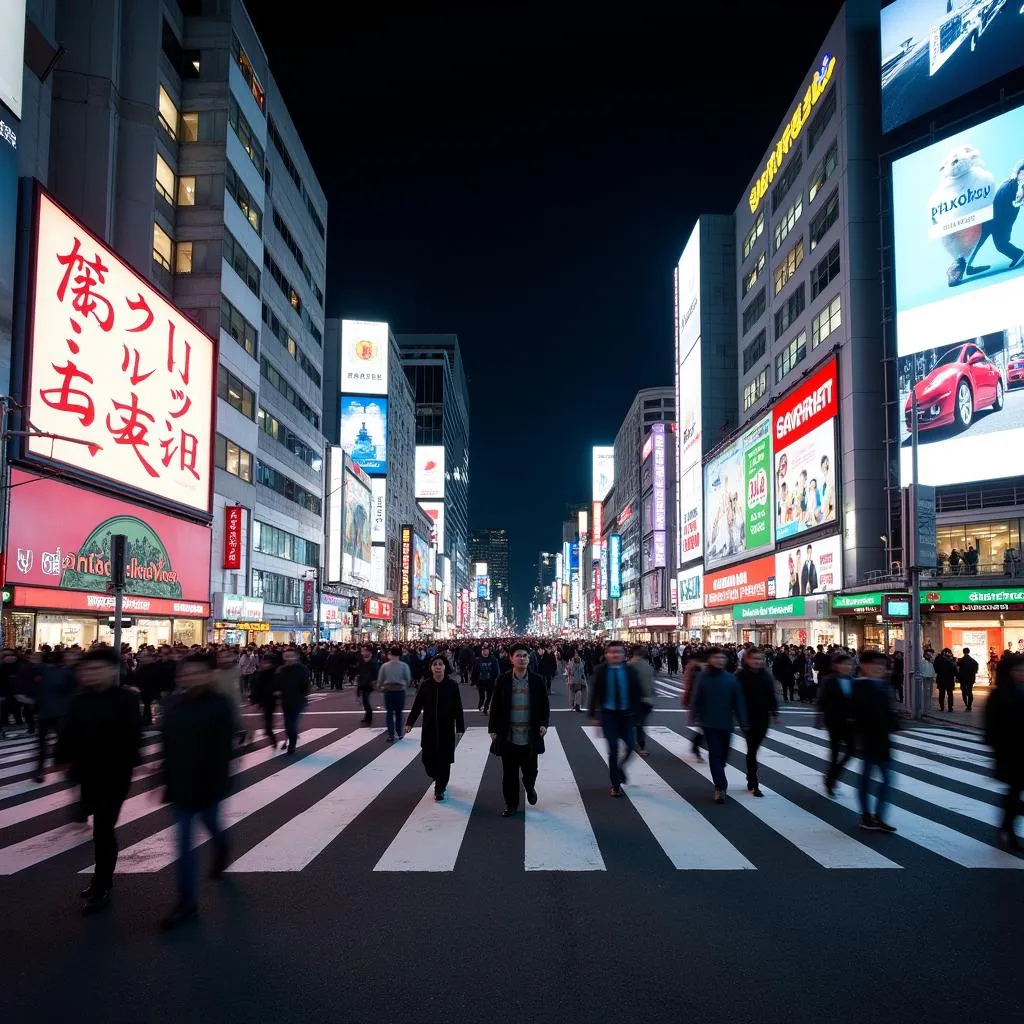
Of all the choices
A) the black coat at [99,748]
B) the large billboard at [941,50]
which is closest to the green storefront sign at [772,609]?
the large billboard at [941,50]

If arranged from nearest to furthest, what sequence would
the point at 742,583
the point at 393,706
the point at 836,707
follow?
the point at 836,707 → the point at 393,706 → the point at 742,583

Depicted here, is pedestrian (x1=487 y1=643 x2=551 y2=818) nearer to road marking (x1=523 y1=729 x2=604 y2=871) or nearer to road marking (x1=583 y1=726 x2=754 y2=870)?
road marking (x1=523 y1=729 x2=604 y2=871)

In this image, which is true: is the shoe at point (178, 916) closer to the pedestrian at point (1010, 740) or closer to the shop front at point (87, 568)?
the pedestrian at point (1010, 740)

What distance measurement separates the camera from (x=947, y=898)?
6504 millimetres

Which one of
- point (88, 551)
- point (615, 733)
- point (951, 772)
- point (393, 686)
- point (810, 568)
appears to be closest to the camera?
point (615, 733)

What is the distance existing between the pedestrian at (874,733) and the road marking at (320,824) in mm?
5276

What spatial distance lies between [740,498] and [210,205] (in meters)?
36.2

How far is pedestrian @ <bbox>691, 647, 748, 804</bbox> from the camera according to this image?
10.4m

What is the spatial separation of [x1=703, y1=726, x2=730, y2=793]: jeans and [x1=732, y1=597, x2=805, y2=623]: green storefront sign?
121 ft

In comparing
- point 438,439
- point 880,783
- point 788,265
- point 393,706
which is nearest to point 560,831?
point 880,783

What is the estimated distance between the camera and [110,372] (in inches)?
1200

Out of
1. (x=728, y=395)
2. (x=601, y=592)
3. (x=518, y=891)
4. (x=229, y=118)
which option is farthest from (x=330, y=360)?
(x=518, y=891)

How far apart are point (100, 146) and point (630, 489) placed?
3516 inches

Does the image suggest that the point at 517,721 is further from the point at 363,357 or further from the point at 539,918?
the point at 363,357
